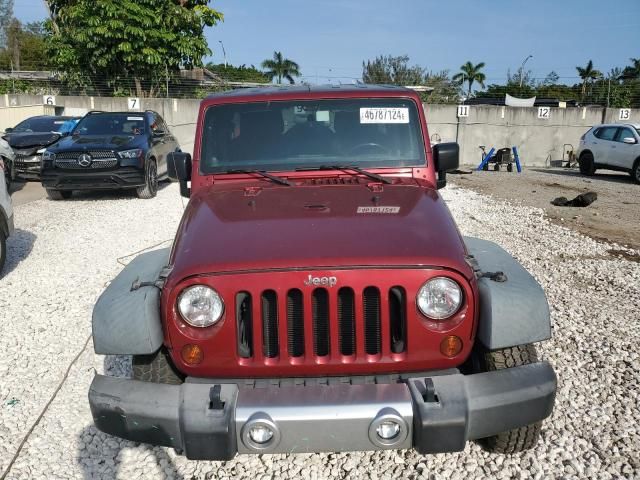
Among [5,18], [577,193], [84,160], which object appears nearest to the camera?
[84,160]

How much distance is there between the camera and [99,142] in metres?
10.9

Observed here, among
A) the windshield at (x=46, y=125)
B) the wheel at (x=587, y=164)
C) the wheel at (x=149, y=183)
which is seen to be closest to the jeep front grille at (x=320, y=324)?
the wheel at (x=149, y=183)

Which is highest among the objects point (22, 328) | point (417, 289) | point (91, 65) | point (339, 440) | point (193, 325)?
point (91, 65)

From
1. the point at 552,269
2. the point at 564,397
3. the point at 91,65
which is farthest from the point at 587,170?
the point at 91,65

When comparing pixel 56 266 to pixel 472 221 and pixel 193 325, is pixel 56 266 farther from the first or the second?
pixel 472 221

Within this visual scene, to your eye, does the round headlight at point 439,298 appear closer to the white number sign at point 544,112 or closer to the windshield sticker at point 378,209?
the windshield sticker at point 378,209

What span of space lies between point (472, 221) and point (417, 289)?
7.51 m

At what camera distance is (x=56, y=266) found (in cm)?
661

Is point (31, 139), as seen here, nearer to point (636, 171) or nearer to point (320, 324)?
point (320, 324)

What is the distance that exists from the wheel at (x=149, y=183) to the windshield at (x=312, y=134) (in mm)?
7770

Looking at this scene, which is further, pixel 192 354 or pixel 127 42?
pixel 127 42

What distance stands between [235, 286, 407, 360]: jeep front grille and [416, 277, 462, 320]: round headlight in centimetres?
10

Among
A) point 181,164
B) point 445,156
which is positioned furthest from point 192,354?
point 445,156

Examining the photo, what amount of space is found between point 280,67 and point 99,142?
6322 centimetres
